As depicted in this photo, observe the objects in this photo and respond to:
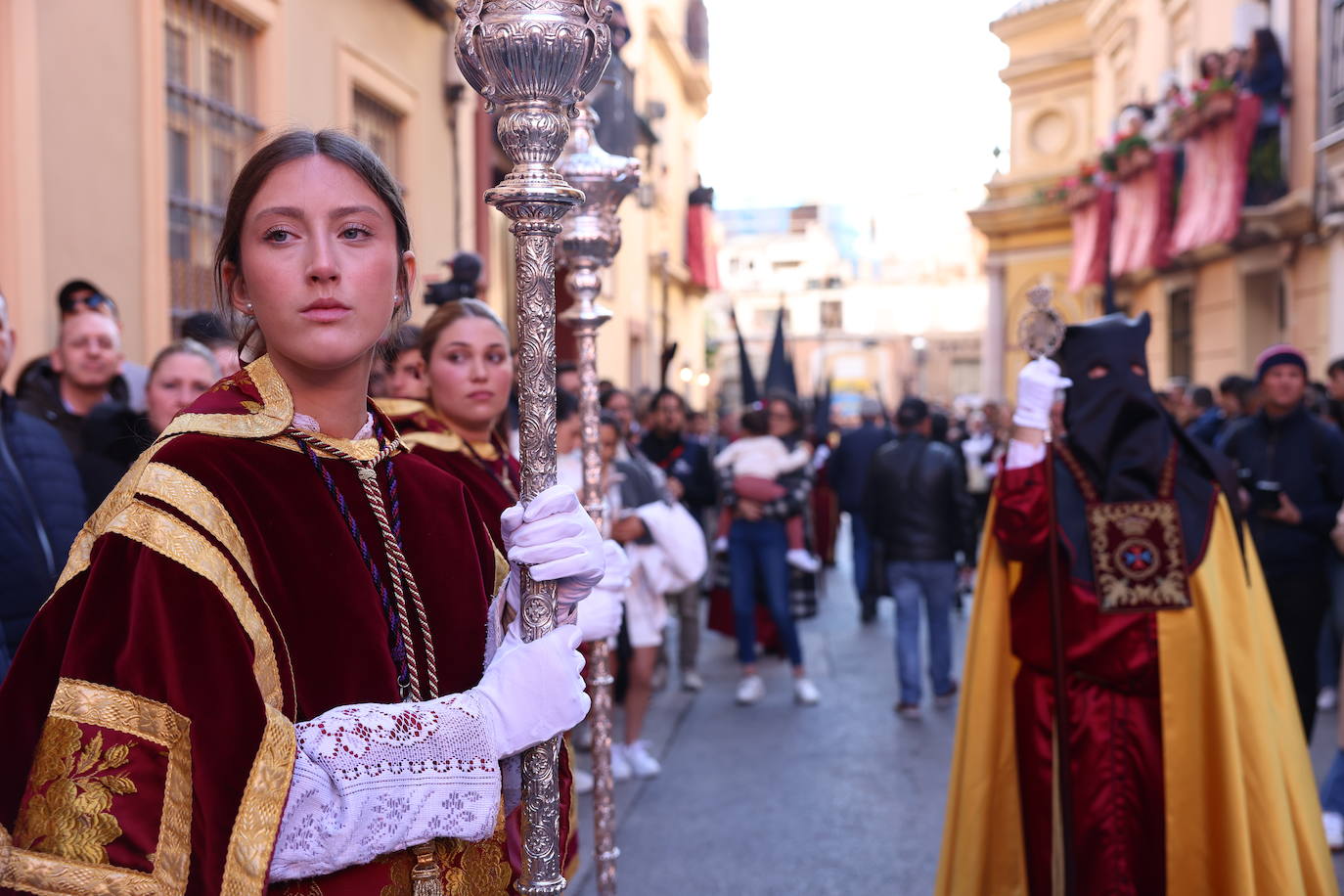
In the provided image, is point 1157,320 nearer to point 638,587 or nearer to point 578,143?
point 638,587

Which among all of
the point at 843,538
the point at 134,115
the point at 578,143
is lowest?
the point at 843,538

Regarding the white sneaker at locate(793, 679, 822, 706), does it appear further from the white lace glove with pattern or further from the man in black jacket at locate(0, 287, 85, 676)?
the white lace glove with pattern

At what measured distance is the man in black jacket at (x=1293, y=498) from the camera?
5926 millimetres

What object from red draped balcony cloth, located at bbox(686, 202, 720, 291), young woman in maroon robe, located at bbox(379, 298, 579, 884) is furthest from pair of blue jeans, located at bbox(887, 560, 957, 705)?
red draped balcony cloth, located at bbox(686, 202, 720, 291)

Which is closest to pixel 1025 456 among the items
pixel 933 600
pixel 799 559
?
pixel 933 600

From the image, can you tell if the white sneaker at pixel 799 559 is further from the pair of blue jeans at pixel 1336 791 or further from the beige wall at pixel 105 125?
the beige wall at pixel 105 125

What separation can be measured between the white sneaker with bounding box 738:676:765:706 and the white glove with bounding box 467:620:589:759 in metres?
6.39

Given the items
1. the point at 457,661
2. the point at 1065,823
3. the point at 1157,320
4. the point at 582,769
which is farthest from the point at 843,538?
the point at 457,661

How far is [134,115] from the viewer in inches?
254

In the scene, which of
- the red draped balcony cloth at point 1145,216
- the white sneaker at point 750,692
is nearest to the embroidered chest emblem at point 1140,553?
the white sneaker at point 750,692

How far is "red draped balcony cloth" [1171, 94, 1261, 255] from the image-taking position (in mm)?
15047

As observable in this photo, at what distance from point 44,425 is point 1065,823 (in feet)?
10.1

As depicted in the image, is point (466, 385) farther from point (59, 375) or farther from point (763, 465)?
point (763, 465)

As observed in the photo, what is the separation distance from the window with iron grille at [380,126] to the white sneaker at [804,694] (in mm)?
4670
